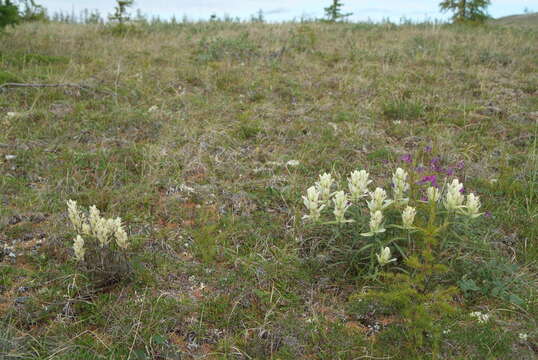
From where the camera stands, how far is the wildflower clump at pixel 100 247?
113 inches

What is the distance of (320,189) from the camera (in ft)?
10.3

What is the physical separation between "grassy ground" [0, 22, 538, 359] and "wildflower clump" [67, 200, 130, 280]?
0.12 meters

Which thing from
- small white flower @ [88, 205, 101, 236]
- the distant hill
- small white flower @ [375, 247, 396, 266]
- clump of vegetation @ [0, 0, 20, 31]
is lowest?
small white flower @ [375, 247, 396, 266]

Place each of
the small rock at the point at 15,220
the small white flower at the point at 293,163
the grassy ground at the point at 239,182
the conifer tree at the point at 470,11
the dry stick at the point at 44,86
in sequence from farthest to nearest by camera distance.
Result: the conifer tree at the point at 470,11
the dry stick at the point at 44,86
the small white flower at the point at 293,163
the small rock at the point at 15,220
the grassy ground at the point at 239,182

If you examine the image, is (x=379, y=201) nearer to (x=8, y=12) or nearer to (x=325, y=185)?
(x=325, y=185)

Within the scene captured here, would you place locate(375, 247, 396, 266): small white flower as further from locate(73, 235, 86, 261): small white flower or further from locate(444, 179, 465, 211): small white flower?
locate(73, 235, 86, 261): small white flower

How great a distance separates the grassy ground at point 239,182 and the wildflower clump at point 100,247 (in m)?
0.12

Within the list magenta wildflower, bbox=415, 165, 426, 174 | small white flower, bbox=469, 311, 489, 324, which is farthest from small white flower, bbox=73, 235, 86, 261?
magenta wildflower, bbox=415, 165, 426, 174

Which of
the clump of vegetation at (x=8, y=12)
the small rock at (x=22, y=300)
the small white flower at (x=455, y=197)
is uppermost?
the clump of vegetation at (x=8, y=12)

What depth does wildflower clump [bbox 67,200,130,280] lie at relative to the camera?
2.87 metres

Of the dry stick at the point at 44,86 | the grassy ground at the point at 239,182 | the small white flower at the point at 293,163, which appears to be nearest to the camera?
the grassy ground at the point at 239,182

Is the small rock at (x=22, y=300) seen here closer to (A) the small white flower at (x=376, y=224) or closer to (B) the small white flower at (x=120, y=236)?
(B) the small white flower at (x=120, y=236)

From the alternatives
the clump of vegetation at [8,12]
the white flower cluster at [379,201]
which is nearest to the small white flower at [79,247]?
the white flower cluster at [379,201]

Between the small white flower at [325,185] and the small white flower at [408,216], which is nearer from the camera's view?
the small white flower at [408,216]
